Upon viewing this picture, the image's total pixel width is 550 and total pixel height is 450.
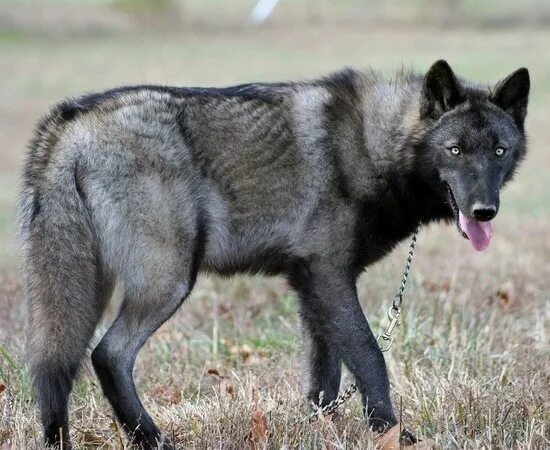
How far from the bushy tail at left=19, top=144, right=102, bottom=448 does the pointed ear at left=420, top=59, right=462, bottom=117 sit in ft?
6.37

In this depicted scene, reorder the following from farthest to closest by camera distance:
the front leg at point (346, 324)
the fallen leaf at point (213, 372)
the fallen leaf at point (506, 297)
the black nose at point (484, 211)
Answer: the fallen leaf at point (506, 297) < the fallen leaf at point (213, 372) < the front leg at point (346, 324) < the black nose at point (484, 211)

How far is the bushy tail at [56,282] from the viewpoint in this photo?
4.64m

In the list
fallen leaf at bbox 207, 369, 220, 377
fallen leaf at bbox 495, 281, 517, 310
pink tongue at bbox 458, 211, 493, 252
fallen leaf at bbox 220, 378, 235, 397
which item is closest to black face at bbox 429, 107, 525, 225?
pink tongue at bbox 458, 211, 493, 252

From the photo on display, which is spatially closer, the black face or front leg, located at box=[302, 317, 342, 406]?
the black face

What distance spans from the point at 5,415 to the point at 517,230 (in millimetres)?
10240

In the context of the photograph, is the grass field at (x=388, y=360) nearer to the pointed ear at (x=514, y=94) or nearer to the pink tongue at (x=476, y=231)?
the pink tongue at (x=476, y=231)

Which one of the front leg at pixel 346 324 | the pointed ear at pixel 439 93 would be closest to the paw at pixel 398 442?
the front leg at pixel 346 324

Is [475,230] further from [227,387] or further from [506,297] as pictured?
[506,297]

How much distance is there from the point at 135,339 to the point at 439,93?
2106 millimetres

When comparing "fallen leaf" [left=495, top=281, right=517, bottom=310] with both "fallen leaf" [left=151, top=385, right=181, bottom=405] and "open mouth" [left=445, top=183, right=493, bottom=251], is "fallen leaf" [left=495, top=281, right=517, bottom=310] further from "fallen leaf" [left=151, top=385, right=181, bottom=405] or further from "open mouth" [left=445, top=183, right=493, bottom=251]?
"fallen leaf" [left=151, top=385, right=181, bottom=405]

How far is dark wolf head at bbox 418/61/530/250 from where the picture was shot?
17.2 ft

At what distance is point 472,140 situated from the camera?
5.35 meters

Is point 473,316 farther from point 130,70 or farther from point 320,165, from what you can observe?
point 130,70

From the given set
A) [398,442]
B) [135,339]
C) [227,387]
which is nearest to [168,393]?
[227,387]
